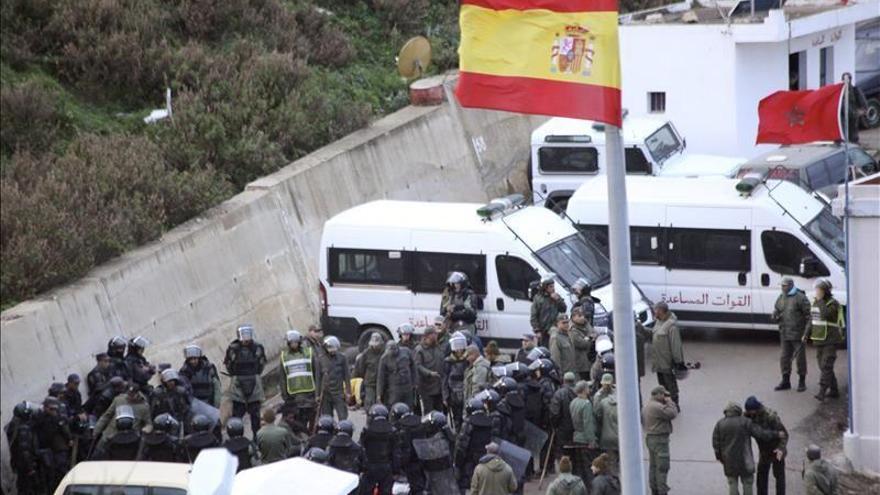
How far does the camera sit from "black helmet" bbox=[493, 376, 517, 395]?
18.0 metres

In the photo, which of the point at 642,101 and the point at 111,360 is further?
the point at 642,101

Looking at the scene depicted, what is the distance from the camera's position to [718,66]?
2967 cm

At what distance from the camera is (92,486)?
1555 cm

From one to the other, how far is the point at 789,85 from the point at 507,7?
20.3 meters

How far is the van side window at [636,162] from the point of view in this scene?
26.9 m

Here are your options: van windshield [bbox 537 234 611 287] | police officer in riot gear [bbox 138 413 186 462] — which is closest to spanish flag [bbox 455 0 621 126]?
police officer in riot gear [bbox 138 413 186 462]

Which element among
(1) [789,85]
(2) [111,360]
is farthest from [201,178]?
(1) [789,85]

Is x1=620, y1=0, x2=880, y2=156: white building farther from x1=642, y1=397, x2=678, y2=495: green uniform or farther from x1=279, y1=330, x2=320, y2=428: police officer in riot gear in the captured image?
x1=642, y1=397, x2=678, y2=495: green uniform

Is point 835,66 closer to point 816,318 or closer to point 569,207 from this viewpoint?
point 569,207

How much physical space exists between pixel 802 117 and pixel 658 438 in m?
7.28

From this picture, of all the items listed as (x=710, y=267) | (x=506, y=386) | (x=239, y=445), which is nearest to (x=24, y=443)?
(x=239, y=445)

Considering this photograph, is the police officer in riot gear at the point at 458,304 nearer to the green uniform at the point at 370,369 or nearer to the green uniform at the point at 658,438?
the green uniform at the point at 370,369

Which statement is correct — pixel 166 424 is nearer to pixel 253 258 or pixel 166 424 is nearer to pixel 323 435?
pixel 323 435

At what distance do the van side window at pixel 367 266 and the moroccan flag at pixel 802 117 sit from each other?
5.49 m
